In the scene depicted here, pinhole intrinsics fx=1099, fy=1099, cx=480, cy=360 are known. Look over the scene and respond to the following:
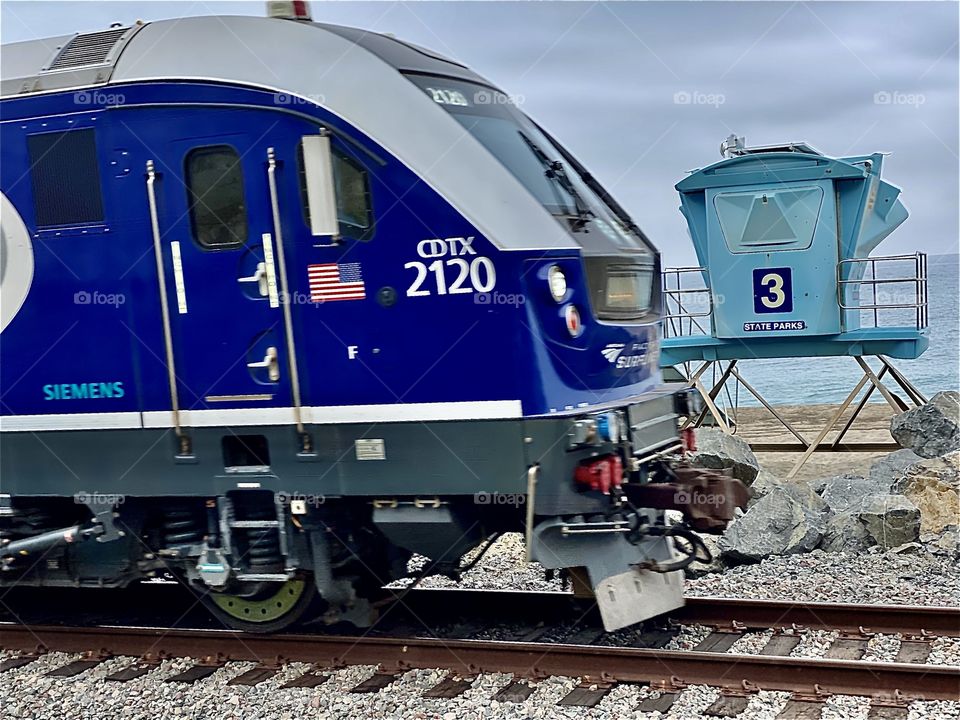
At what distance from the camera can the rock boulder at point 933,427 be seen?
524 inches

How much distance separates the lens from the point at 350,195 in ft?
19.7

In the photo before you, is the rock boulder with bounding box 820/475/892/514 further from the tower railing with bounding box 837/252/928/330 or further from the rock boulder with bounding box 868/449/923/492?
the tower railing with bounding box 837/252/928/330

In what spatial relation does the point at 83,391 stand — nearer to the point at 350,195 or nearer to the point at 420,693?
the point at 350,195

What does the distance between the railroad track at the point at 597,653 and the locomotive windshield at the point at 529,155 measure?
2.37m

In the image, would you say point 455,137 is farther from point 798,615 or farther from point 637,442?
point 798,615

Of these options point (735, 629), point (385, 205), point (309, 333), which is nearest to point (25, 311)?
point (309, 333)

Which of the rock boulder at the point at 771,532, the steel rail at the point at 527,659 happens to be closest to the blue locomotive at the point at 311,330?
the steel rail at the point at 527,659

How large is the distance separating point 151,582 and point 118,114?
13.2 feet

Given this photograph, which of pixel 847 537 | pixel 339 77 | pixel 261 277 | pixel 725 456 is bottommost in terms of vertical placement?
pixel 847 537

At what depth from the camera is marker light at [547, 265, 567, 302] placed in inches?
230

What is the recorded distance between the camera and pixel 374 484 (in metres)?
6.08

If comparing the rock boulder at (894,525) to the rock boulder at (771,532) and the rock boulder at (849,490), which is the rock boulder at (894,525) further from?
the rock boulder at (849,490)

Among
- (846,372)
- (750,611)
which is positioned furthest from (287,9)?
(846,372)

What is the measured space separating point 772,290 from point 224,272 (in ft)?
32.1
